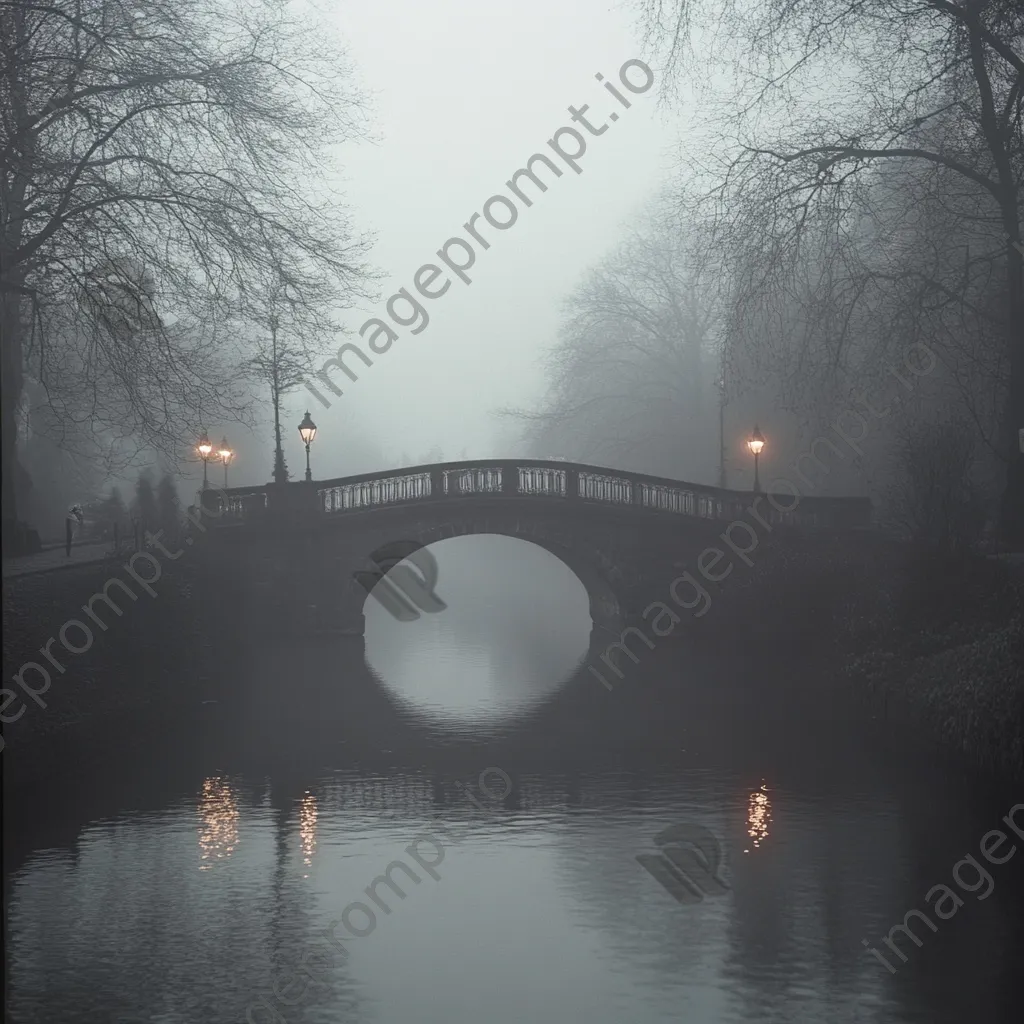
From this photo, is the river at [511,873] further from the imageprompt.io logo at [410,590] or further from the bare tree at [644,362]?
the bare tree at [644,362]

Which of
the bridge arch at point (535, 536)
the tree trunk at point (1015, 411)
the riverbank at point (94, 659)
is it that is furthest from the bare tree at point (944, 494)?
the riverbank at point (94, 659)

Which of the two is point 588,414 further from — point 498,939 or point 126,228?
point 498,939

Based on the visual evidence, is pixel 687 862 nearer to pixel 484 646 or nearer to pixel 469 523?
pixel 469 523

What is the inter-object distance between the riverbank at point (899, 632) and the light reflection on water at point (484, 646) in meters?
4.42

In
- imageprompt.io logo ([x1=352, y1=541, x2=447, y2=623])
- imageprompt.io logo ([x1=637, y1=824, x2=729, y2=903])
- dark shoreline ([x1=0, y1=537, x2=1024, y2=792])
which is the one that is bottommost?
imageprompt.io logo ([x1=637, y1=824, x2=729, y2=903])

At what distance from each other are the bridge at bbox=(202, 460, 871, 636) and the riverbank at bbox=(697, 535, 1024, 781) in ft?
6.72

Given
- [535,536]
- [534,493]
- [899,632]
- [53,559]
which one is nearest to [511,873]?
[899,632]

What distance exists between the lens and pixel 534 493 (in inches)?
1315

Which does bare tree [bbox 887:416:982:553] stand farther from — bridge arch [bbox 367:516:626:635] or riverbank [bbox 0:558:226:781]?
riverbank [bbox 0:558:226:781]

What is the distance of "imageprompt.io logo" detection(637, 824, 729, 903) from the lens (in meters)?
13.7

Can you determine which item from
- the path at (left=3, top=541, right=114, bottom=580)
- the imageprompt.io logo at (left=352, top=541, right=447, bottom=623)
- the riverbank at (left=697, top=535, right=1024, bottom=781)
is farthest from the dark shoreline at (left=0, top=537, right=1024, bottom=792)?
the imageprompt.io logo at (left=352, top=541, right=447, bottom=623)

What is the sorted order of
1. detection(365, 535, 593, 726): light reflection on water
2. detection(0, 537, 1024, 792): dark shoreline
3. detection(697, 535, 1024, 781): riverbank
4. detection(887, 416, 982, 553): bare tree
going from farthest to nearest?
detection(365, 535, 593, 726): light reflection on water
detection(887, 416, 982, 553): bare tree
detection(0, 537, 1024, 792): dark shoreline
detection(697, 535, 1024, 781): riverbank

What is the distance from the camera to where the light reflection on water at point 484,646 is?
26.8 meters

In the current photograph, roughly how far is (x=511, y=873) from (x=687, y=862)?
1.81m
